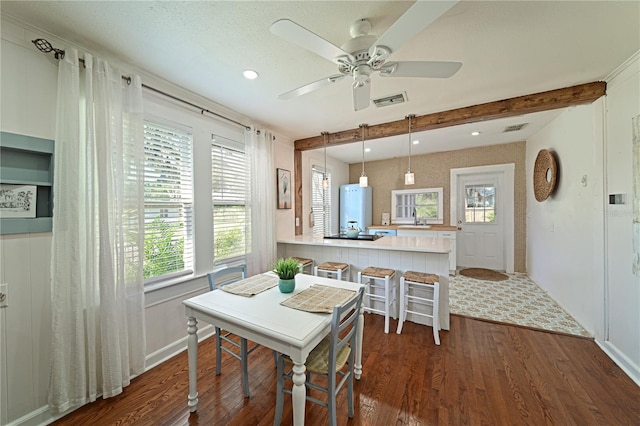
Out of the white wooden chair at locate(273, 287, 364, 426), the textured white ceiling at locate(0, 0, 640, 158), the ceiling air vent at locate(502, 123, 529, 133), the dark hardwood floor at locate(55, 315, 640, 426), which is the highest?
the ceiling air vent at locate(502, 123, 529, 133)

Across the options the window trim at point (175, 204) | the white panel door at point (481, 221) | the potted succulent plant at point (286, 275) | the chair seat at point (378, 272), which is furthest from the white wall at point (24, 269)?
the white panel door at point (481, 221)

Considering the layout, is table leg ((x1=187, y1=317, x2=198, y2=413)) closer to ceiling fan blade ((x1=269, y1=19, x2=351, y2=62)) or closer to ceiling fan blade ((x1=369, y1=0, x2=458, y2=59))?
ceiling fan blade ((x1=269, y1=19, x2=351, y2=62))

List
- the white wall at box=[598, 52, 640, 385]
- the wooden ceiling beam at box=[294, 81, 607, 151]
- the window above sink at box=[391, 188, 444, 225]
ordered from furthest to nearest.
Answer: the window above sink at box=[391, 188, 444, 225]
the wooden ceiling beam at box=[294, 81, 607, 151]
the white wall at box=[598, 52, 640, 385]

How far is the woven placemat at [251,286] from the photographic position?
1800mm

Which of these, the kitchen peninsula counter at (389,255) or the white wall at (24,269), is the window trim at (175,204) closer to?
the white wall at (24,269)

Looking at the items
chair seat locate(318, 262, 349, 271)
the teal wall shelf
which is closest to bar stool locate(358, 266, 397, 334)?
chair seat locate(318, 262, 349, 271)

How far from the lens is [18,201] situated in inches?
58.4

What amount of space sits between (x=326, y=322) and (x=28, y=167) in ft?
6.96

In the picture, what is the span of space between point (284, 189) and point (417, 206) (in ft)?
11.0

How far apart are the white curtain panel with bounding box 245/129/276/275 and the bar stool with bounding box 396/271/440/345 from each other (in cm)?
177

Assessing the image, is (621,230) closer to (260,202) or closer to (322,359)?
(322,359)

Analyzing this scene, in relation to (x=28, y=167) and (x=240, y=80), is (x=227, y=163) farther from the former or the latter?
(x=28, y=167)

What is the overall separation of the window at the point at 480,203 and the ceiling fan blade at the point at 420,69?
4297 millimetres

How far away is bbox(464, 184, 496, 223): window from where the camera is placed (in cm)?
490
